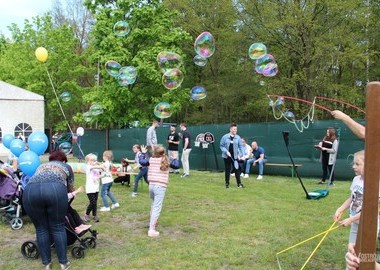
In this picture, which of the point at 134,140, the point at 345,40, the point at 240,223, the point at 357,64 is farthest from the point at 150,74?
the point at 240,223

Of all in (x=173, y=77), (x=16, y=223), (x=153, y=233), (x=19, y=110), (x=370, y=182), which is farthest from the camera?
(x=19, y=110)

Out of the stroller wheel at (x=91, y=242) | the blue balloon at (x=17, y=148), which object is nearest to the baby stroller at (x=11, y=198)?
the blue balloon at (x=17, y=148)

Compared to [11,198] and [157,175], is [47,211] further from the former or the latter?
[11,198]

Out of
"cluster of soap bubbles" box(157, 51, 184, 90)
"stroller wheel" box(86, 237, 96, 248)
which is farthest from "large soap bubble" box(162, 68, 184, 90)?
"stroller wheel" box(86, 237, 96, 248)

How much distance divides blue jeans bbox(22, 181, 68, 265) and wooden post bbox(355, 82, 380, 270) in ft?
13.5

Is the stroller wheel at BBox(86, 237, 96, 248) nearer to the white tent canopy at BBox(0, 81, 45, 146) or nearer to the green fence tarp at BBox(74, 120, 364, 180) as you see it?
the green fence tarp at BBox(74, 120, 364, 180)

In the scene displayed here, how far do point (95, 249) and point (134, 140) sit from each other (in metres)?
14.3

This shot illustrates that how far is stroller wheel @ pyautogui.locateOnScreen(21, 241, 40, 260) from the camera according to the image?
18.8 ft

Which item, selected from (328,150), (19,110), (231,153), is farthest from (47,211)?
(19,110)

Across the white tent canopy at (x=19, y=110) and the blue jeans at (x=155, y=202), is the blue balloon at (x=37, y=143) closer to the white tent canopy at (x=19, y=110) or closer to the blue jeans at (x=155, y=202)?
the blue jeans at (x=155, y=202)

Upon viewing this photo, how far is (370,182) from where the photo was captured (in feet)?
4.81

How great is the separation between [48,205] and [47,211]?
0.31 feet

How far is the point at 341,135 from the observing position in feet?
43.2

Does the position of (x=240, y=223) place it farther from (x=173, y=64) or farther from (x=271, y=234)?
(x=173, y=64)
